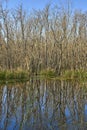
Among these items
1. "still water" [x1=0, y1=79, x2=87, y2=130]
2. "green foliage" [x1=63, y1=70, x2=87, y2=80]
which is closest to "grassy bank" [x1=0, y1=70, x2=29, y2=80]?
"green foliage" [x1=63, y1=70, x2=87, y2=80]

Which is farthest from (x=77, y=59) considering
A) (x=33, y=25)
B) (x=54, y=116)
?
→ (x=54, y=116)

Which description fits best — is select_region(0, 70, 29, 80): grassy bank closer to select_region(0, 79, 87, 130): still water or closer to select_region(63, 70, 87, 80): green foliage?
select_region(63, 70, 87, 80): green foliage

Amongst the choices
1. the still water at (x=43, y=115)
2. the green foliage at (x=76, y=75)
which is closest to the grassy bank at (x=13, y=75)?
the green foliage at (x=76, y=75)

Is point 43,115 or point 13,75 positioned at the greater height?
point 13,75

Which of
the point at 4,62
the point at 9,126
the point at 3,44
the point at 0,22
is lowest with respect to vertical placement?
the point at 9,126

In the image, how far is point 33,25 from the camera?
36906 millimetres

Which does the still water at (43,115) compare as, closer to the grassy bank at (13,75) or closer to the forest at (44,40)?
the grassy bank at (13,75)

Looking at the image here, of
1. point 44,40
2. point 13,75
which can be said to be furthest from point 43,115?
point 44,40

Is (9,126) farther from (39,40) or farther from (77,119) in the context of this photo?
(39,40)

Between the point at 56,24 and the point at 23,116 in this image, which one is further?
the point at 56,24

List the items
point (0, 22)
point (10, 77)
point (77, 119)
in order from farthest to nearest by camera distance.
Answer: point (0, 22) → point (10, 77) → point (77, 119)

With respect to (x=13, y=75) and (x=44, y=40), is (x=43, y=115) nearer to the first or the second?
Answer: (x=13, y=75)

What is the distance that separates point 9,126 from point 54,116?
1.38 m

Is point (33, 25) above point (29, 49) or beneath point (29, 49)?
above
